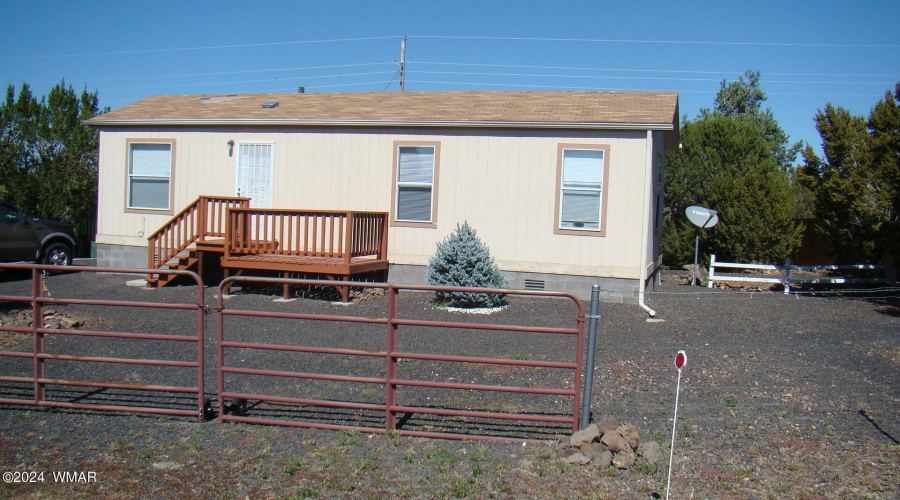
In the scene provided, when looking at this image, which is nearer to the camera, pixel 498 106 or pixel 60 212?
pixel 498 106

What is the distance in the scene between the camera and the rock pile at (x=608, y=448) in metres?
4.64

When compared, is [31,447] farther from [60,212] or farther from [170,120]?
[60,212]

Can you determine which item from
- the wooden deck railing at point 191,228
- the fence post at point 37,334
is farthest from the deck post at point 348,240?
the fence post at point 37,334

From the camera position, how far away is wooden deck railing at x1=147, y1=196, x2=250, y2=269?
12.4 meters

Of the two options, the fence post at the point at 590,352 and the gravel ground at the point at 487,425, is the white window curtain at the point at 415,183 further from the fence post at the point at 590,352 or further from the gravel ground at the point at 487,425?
the fence post at the point at 590,352

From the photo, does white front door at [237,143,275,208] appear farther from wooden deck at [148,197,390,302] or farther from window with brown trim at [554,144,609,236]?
window with brown trim at [554,144,609,236]

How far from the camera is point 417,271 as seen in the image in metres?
12.7

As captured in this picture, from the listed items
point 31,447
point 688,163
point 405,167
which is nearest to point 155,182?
point 405,167

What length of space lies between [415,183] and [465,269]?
236cm

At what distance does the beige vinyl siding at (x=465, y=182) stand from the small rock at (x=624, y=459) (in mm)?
7361

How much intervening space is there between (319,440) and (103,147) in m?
11.5

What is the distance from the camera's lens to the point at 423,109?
43.5 feet

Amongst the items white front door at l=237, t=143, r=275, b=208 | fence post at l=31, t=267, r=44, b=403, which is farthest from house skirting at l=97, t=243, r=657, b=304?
fence post at l=31, t=267, r=44, b=403

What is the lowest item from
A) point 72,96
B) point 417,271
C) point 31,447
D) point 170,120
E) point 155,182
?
point 31,447
